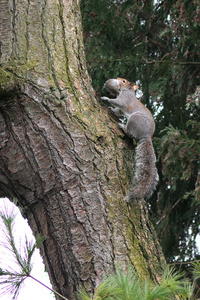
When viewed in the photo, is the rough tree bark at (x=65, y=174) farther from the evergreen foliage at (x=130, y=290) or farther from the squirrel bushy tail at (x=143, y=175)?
→ the evergreen foliage at (x=130, y=290)

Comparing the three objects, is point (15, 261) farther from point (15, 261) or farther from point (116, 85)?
point (116, 85)

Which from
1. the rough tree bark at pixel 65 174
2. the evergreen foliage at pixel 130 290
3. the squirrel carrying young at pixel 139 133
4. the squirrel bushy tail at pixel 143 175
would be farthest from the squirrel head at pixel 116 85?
the evergreen foliage at pixel 130 290

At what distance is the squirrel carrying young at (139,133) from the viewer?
76.6 inches

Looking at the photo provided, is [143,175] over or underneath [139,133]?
underneath

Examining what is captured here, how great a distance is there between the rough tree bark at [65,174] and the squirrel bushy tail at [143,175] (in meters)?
0.04

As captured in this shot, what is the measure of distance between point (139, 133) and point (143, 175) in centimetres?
76

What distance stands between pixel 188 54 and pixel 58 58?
2.41 meters

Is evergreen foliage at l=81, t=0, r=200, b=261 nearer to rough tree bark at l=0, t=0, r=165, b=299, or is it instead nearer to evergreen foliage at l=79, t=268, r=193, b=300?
rough tree bark at l=0, t=0, r=165, b=299

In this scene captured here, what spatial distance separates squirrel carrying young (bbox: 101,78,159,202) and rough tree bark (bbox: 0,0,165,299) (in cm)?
7

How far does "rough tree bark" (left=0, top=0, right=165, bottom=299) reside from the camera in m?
1.67

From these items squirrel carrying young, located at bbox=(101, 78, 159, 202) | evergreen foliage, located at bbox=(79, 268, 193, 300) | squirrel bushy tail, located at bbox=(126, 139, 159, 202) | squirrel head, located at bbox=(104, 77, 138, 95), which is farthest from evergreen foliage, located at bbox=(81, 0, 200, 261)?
evergreen foliage, located at bbox=(79, 268, 193, 300)

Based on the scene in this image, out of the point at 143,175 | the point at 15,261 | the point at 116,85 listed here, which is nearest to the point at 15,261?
the point at 15,261

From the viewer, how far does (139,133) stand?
2.82 m

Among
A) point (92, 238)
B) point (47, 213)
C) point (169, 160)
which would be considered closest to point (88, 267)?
point (92, 238)
